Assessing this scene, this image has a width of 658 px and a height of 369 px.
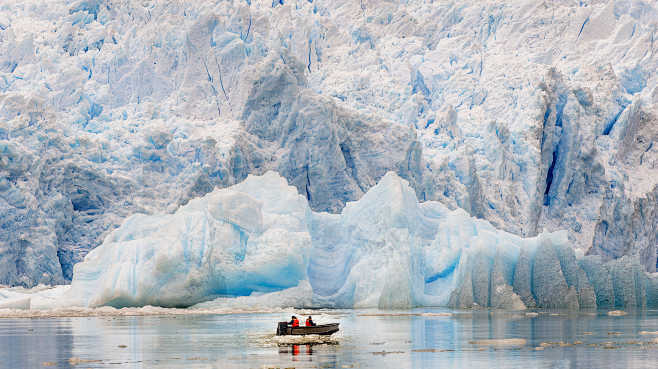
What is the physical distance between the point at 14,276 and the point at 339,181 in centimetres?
1398

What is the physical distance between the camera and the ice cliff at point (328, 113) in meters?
38.4

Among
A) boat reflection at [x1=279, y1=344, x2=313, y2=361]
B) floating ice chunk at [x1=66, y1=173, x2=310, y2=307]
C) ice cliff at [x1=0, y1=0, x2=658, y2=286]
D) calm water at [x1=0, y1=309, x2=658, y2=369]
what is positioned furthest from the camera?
ice cliff at [x1=0, y1=0, x2=658, y2=286]

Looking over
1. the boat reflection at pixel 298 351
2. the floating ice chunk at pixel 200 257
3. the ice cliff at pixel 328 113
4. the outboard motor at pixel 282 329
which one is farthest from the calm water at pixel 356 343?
the ice cliff at pixel 328 113

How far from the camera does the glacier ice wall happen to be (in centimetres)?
2844

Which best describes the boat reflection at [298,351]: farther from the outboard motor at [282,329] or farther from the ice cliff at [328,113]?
the ice cliff at [328,113]

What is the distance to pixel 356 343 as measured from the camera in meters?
17.7

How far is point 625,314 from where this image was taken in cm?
2689

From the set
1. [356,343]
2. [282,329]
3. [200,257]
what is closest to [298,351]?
[356,343]

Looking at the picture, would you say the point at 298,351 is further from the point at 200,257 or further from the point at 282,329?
the point at 200,257

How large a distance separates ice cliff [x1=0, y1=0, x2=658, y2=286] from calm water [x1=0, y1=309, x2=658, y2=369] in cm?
937

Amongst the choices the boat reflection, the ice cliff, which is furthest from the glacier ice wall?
the boat reflection

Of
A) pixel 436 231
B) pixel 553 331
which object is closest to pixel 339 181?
pixel 436 231

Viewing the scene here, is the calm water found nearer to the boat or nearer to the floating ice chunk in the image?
the boat

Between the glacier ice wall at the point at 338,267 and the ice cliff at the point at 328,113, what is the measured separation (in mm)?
1623
